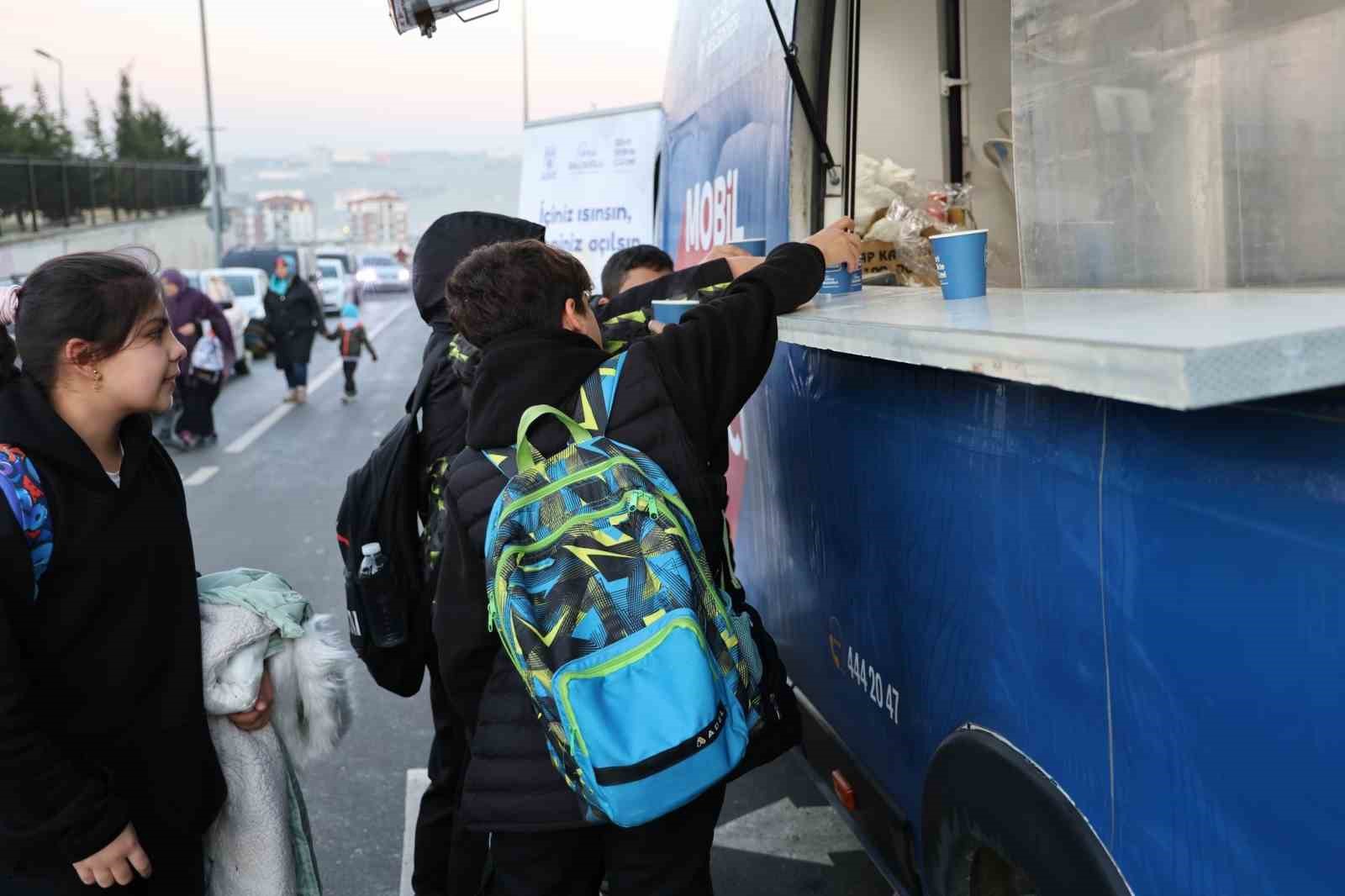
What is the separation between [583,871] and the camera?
2.42m

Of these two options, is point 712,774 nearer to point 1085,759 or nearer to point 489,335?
point 1085,759

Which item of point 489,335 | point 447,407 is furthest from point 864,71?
point 489,335

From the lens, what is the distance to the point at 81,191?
3366cm

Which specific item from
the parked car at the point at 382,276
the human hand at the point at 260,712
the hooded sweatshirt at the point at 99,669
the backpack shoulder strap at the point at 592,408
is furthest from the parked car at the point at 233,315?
the parked car at the point at 382,276

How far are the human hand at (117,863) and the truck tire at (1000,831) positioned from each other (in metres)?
1.42

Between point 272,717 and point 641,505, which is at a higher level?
point 641,505

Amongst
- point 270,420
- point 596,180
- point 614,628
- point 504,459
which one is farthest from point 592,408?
point 270,420

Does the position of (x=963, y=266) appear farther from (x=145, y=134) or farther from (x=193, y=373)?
(x=145, y=134)

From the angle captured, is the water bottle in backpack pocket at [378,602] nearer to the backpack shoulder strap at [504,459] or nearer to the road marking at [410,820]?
the road marking at [410,820]

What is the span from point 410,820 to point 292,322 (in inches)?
433

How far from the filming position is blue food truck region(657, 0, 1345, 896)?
1.26 m

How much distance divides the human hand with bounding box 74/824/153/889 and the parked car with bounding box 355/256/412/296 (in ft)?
132

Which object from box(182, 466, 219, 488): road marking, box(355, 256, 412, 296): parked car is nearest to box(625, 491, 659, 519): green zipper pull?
box(182, 466, 219, 488): road marking

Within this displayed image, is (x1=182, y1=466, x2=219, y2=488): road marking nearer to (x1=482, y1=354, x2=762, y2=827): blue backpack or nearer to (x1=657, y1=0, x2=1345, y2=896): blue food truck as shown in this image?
(x1=657, y1=0, x2=1345, y2=896): blue food truck
